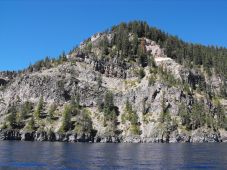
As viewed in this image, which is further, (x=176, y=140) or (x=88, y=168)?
(x=176, y=140)

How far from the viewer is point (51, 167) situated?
73125mm

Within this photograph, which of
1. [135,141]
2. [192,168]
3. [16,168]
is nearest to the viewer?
[16,168]

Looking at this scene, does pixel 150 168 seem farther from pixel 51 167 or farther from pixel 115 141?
pixel 115 141

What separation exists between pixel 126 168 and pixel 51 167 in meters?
14.6

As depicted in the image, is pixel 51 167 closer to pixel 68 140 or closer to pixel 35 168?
pixel 35 168

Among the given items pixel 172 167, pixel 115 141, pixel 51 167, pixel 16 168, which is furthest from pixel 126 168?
pixel 115 141

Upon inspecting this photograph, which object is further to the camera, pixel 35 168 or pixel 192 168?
pixel 192 168

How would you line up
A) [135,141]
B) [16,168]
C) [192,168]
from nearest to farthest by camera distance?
[16,168], [192,168], [135,141]

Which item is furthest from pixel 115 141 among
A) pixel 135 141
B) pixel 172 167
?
pixel 172 167

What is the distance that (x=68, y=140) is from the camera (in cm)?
19950

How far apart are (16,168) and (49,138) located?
5137 inches

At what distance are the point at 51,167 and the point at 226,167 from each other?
3571 centimetres

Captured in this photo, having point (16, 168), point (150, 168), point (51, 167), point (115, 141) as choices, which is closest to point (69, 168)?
point (51, 167)

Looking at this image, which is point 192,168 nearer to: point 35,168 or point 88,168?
point 88,168
